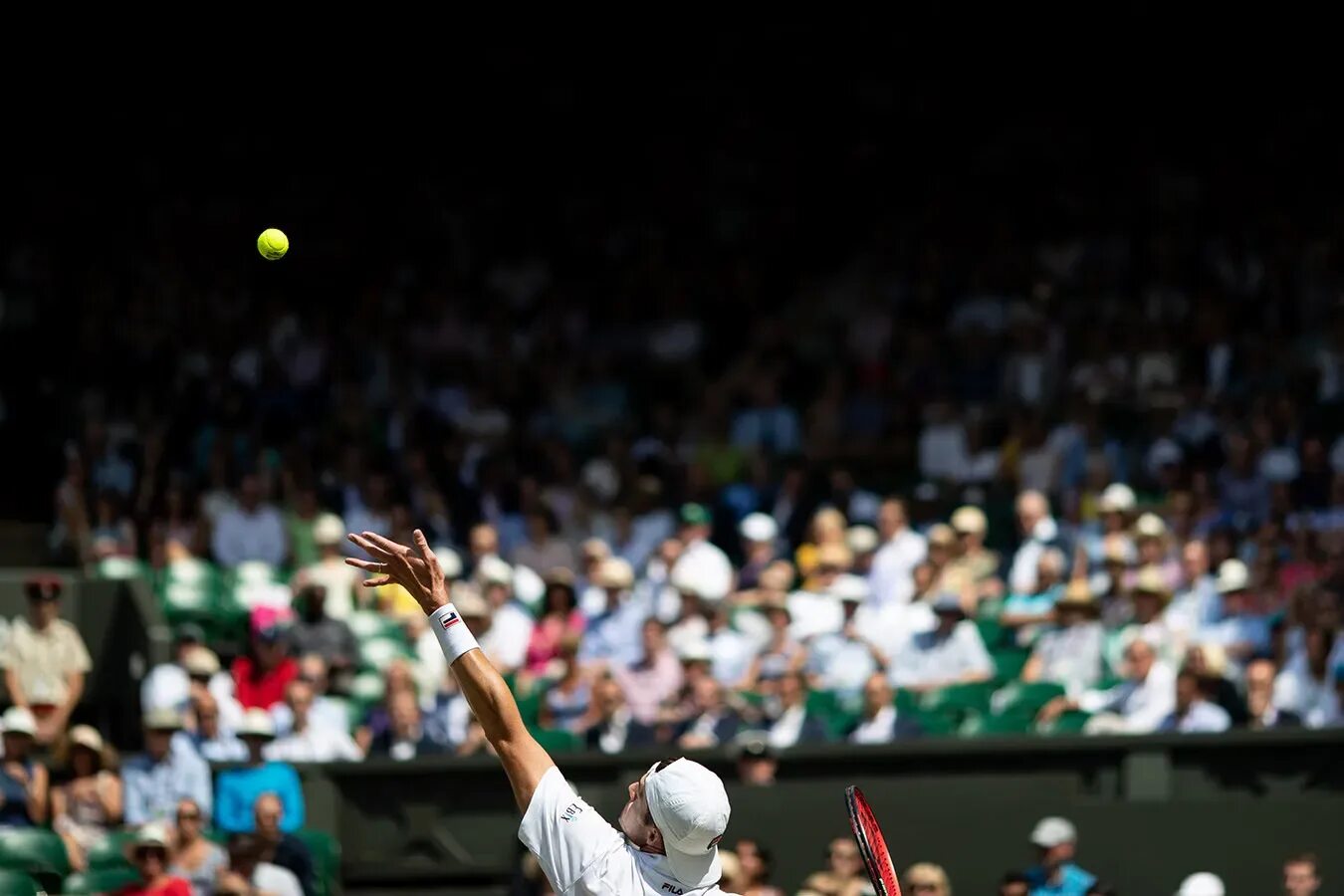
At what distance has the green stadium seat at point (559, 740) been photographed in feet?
44.3

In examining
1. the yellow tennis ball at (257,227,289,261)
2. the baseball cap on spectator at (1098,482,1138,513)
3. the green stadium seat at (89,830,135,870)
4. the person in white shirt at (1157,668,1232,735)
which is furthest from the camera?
the baseball cap on spectator at (1098,482,1138,513)

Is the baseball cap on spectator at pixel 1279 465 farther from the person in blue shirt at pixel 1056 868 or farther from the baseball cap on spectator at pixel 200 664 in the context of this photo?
the baseball cap on spectator at pixel 200 664

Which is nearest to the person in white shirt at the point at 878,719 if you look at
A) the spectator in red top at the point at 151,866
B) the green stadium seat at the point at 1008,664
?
the green stadium seat at the point at 1008,664

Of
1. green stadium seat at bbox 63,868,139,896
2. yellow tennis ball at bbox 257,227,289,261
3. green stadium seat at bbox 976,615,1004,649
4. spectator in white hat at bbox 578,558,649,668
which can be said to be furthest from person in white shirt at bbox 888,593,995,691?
yellow tennis ball at bbox 257,227,289,261

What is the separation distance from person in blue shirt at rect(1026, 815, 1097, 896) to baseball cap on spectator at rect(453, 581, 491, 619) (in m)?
3.30

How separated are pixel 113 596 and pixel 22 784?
7.96 ft

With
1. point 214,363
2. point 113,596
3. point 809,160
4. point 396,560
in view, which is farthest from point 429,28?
point 396,560

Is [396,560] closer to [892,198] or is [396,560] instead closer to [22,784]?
[22,784]

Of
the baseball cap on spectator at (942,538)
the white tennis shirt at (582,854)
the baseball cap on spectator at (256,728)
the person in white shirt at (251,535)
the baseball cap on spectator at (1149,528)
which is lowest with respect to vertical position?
the white tennis shirt at (582,854)

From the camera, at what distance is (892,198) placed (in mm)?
21281

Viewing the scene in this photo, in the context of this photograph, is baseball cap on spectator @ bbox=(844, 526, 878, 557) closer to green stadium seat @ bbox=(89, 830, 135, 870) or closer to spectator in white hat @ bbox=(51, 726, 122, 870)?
spectator in white hat @ bbox=(51, 726, 122, 870)

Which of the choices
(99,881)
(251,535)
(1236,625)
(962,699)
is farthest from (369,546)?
(251,535)

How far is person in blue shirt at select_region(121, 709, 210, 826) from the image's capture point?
13219mm

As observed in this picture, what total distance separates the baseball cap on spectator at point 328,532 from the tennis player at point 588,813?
939 centimetres
